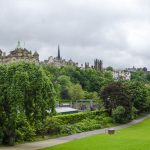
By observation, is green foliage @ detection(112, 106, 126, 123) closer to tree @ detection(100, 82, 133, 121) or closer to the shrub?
tree @ detection(100, 82, 133, 121)

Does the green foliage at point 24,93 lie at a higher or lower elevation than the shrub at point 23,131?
higher

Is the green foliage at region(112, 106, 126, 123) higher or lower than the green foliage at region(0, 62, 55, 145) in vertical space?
lower

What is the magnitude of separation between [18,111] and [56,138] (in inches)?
323

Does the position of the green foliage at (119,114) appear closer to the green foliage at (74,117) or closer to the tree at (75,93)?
the green foliage at (74,117)

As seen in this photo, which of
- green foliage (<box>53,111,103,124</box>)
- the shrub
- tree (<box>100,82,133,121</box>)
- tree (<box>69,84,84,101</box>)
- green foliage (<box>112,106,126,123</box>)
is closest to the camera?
the shrub

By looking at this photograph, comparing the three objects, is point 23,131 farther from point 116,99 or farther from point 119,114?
point 116,99

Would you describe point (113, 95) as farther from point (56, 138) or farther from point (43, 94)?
point (43, 94)

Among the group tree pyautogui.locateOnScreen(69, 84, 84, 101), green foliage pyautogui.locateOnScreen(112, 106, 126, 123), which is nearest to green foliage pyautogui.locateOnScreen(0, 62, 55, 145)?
green foliage pyautogui.locateOnScreen(112, 106, 126, 123)

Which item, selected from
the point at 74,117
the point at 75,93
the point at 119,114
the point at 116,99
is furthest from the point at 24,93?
the point at 75,93

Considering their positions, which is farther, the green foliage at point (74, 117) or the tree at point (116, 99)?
the tree at point (116, 99)

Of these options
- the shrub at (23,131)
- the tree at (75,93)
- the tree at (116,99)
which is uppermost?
the tree at (75,93)

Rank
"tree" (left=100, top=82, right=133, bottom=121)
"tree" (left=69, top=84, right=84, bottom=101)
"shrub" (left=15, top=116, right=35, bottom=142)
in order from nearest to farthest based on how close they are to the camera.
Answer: "shrub" (left=15, top=116, right=35, bottom=142), "tree" (left=100, top=82, right=133, bottom=121), "tree" (left=69, top=84, right=84, bottom=101)

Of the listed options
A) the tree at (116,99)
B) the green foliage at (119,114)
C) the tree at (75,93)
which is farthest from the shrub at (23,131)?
the tree at (75,93)

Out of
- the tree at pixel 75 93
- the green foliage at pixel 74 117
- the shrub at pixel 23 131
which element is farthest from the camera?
the tree at pixel 75 93
